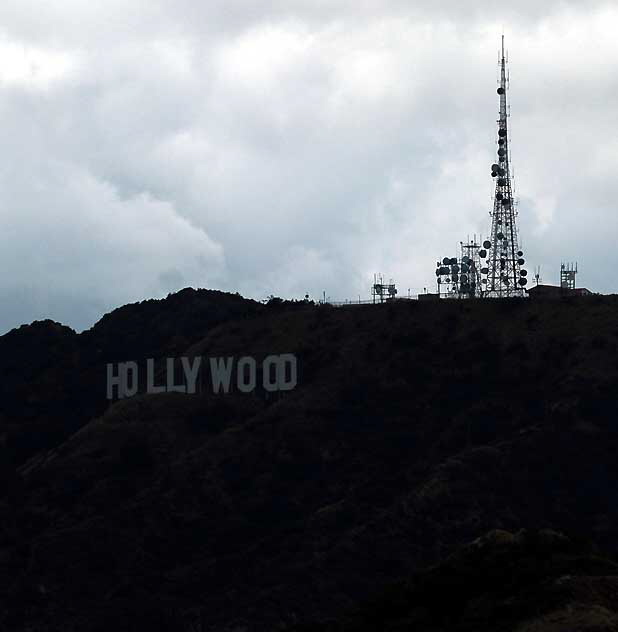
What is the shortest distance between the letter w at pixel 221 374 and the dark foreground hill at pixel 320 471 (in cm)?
173

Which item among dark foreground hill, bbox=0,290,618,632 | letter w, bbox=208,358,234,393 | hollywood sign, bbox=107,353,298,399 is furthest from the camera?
letter w, bbox=208,358,234,393

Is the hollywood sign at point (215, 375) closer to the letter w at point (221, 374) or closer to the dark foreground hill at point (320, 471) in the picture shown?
the letter w at point (221, 374)

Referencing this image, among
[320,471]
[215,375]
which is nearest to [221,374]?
[215,375]

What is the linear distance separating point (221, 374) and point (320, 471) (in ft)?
66.6

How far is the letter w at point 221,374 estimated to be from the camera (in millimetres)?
185625

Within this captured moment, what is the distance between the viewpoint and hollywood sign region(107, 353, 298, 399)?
18400 cm

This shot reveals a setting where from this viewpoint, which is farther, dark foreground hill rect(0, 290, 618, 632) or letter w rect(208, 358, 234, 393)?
letter w rect(208, 358, 234, 393)

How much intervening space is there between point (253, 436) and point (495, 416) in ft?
71.3

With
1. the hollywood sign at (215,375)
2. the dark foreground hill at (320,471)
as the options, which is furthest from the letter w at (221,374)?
the dark foreground hill at (320,471)

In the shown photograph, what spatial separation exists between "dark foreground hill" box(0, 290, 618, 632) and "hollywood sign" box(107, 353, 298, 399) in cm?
174

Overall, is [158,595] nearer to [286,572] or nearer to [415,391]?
[286,572]

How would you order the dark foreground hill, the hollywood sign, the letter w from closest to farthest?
the dark foreground hill → the hollywood sign → the letter w

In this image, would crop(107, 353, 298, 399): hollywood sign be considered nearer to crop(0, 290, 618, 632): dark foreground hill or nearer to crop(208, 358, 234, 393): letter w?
crop(208, 358, 234, 393): letter w

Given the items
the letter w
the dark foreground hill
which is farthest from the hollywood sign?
the dark foreground hill
